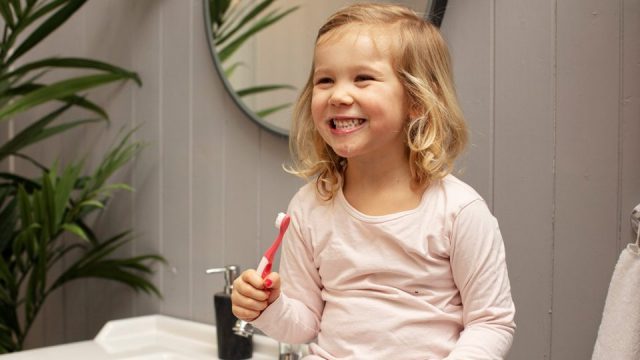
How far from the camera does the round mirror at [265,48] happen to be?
131cm

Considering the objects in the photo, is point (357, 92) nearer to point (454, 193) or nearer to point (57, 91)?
point (454, 193)

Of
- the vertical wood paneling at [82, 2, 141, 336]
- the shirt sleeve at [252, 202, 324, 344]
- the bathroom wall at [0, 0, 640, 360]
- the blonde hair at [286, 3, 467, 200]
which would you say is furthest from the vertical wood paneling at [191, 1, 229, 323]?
the blonde hair at [286, 3, 467, 200]

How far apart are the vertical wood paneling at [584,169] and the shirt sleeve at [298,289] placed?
0.32m

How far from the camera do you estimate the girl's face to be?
2.86 feet

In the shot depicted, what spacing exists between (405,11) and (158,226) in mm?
936

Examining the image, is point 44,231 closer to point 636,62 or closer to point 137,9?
point 137,9

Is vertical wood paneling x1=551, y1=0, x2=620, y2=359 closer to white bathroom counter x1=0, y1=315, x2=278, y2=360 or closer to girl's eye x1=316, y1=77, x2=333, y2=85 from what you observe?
girl's eye x1=316, y1=77, x2=333, y2=85

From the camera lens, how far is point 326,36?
0.91 m

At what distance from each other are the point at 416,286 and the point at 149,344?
810 mm

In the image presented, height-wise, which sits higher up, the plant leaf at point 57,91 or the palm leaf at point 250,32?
the palm leaf at point 250,32

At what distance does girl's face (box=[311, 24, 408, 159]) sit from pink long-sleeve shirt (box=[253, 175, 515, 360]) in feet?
0.33

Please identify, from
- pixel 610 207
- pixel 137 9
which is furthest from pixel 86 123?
pixel 610 207

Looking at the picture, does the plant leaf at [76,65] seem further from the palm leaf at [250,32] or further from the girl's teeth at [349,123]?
the girl's teeth at [349,123]

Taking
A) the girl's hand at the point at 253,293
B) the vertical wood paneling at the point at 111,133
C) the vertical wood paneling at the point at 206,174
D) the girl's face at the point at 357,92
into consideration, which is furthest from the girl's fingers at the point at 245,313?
the vertical wood paneling at the point at 111,133
